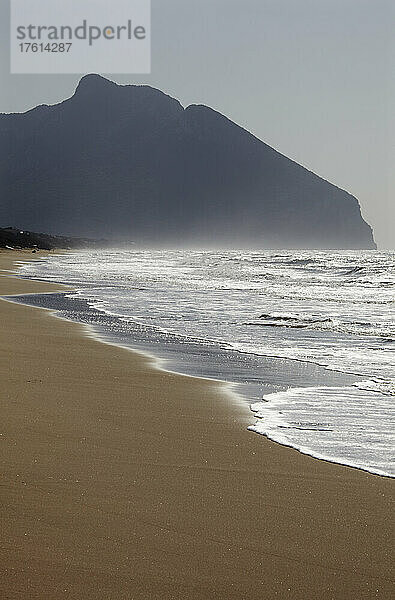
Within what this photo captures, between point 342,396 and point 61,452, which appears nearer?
point 61,452

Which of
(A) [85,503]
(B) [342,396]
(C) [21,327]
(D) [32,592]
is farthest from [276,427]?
(C) [21,327]

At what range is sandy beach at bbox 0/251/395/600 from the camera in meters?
2.79

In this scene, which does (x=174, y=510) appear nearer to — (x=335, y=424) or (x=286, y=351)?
(x=335, y=424)

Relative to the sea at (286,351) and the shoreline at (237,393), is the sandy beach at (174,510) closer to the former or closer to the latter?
the shoreline at (237,393)

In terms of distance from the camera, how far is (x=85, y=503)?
3.48 meters

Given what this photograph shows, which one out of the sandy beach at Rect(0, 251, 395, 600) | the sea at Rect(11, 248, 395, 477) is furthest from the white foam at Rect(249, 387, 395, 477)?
A: the sandy beach at Rect(0, 251, 395, 600)

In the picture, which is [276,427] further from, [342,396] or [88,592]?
[88,592]

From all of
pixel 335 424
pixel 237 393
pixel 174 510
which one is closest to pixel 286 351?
pixel 237 393

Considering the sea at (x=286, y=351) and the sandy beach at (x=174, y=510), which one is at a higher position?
the sandy beach at (x=174, y=510)

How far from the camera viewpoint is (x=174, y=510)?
11.4ft

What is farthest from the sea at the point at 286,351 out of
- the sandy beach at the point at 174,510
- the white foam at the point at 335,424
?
the sandy beach at the point at 174,510

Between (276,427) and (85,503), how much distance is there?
206cm

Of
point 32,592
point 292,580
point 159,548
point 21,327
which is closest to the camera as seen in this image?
point 32,592

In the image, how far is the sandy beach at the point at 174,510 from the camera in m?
2.79
